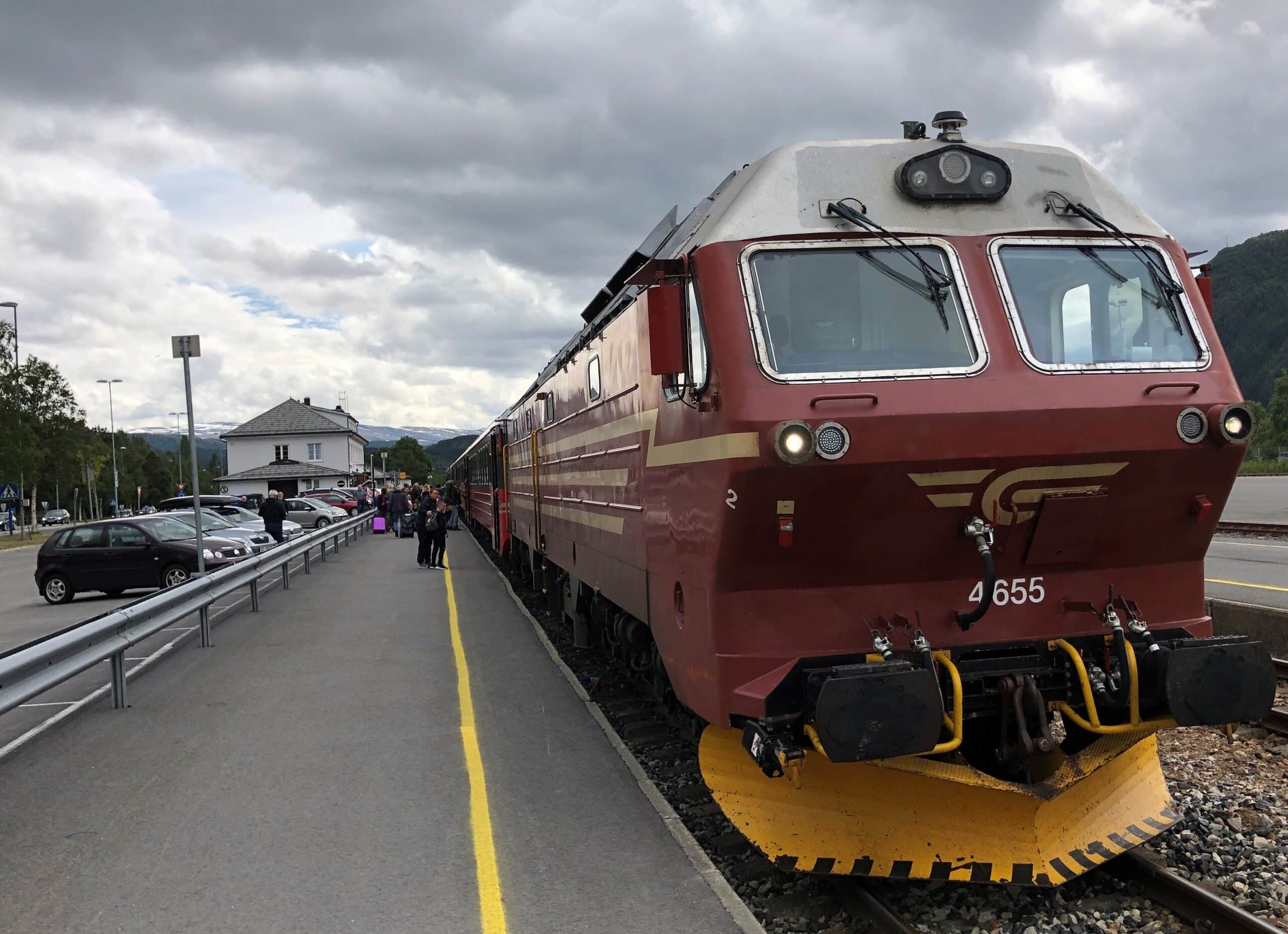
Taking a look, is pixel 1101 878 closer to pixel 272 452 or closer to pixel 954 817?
pixel 954 817

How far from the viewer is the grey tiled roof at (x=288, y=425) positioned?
3991 inches

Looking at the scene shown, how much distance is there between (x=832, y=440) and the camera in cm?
459

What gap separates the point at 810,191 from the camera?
17.0 ft

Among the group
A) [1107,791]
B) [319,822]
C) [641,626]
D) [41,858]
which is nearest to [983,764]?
[1107,791]

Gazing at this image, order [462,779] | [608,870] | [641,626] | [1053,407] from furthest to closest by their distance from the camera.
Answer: [641,626] → [462,779] → [608,870] → [1053,407]

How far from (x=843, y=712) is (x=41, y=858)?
158 inches

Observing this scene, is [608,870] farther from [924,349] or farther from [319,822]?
[924,349]

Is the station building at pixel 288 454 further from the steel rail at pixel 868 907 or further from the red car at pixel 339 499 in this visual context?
the steel rail at pixel 868 907

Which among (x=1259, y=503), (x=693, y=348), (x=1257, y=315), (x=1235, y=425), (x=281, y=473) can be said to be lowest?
(x=1259, y=503)

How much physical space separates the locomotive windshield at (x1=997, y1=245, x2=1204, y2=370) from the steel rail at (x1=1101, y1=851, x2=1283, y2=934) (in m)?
2.30

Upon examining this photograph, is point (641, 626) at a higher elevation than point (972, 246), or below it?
below

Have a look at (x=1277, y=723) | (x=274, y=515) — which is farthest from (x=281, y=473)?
(x=1277, y=723)

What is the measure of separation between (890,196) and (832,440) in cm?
143

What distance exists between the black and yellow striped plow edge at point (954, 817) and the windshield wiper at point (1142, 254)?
212 cm
